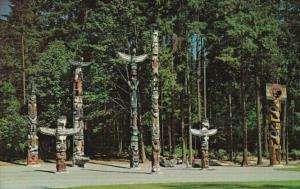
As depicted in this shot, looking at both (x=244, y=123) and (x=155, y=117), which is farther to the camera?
(x=244, y=123)

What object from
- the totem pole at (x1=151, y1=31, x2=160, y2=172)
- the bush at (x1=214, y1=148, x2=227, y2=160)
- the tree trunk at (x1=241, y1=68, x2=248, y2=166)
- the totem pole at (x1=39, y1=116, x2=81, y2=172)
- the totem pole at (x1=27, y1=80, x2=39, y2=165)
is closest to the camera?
the totem pole at (x1=39, y1=116, x2=81, y2=172)

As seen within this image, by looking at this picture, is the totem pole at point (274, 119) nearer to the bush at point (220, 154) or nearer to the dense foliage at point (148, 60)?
the dense foliage at point (148, 60)

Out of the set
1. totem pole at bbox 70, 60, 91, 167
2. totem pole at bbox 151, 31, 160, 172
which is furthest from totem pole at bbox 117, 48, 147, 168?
totem pole at bbox 70, 60, 91, 167

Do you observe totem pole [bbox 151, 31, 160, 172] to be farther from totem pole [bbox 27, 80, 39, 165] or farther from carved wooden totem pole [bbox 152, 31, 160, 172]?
totem pole [bbox 27, 80, 39, 165]

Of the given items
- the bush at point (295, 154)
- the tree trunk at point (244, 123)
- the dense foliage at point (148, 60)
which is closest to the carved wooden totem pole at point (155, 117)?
the dense foliage at point (148, 60)

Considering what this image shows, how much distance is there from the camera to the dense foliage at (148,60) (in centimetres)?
3528

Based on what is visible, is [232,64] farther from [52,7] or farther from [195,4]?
[52,7]

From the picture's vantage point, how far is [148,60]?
36875mm

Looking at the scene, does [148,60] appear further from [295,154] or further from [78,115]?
[295,154]

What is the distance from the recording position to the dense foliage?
3528 cm

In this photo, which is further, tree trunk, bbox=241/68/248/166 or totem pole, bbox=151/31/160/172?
tree trunk, bbox=241/68/248/166

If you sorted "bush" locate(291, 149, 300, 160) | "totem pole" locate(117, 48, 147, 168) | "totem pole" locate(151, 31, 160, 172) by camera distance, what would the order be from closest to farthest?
"totem pole" locate(151, 31, 160, 172), "totem pole" locate(117, 48, 147, 168), "bush" locate(291, 149, 300, 160)

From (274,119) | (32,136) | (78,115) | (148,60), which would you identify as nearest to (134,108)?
(78,115)

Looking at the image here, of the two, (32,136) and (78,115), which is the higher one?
(78,115)
